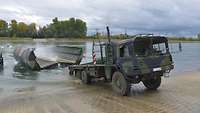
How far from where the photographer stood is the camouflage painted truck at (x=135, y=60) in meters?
13.0

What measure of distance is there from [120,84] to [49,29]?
11964cm

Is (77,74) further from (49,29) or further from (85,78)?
(49,29)

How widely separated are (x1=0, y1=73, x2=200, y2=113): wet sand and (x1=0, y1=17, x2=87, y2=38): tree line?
10926cm

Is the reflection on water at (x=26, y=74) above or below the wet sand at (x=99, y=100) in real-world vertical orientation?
below

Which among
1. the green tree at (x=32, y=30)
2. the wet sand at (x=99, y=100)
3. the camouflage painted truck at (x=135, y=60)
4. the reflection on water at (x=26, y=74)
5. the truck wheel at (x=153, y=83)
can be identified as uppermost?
the green tree at (x=32, y=30)

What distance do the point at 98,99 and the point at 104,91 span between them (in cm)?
197

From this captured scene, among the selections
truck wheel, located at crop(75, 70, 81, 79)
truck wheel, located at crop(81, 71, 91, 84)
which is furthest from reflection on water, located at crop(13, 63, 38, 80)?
truck wheel, located at crop(81, 71, 91, 84)

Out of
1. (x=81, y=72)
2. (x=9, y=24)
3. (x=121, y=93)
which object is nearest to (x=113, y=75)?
(x=121, y=93)

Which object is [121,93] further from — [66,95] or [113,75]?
[66,95]

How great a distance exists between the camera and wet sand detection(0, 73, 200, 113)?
11.1m

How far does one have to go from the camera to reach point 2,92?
15.5 meters

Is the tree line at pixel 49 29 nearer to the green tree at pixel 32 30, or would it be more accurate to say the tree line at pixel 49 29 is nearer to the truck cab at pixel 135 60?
the green tree at pixel 32 30

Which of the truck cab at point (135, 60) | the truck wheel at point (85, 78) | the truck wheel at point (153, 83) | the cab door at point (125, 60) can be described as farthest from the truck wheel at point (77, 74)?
the cab door at point (125, 60)

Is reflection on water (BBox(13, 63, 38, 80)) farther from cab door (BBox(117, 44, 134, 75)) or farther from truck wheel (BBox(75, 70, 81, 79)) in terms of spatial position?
cab door (BBox(117, 44, 134, 75))
